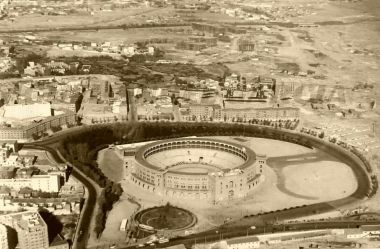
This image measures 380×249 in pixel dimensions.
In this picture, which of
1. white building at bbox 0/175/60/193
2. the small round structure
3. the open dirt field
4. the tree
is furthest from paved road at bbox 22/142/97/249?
the tree

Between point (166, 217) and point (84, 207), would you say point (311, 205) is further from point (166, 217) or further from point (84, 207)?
point (84, 207)

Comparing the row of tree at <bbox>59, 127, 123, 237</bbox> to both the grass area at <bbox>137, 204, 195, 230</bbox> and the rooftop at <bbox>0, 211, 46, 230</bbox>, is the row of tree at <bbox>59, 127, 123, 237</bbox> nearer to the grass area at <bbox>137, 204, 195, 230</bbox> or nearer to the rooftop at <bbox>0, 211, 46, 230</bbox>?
the grass area at <bbox>137, 204, 195, 230</bbox>

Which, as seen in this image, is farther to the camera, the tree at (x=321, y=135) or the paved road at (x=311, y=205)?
the tree at (x=321, y=135)

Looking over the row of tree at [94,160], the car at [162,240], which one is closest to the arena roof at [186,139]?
the row of tree at [94,160]

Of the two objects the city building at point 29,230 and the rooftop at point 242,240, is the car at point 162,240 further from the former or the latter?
the city building at point 29,230

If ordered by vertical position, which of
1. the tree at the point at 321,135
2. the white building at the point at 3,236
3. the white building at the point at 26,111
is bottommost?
the tree at the point at 321,135

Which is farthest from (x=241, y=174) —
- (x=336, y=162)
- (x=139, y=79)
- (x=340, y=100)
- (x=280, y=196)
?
(x=139, y=79)
